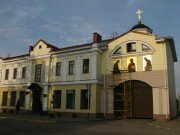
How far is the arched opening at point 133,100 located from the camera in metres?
25.9

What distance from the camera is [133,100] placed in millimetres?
26891

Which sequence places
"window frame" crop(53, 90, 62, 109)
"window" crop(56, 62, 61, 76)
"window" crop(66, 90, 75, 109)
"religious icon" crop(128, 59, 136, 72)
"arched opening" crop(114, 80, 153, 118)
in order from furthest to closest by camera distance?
1. "window" crop(56, 62, 61, 76)
2. "window frame" crop(53, 90, 62, 109)
3. "window" crop(66, 90, 75, 109)
4. "religious icon" crop(128, 59, 136, 72)
5. "arched opening" crop(114, 80, 153, 118)

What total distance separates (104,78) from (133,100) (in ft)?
14.4

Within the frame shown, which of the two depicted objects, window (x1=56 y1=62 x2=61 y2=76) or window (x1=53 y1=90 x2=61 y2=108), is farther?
window (x1=56 y1=62 x2=61 y2=76)

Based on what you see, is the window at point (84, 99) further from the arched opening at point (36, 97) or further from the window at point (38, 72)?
the window at point (38, 72)

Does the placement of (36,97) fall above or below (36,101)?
above

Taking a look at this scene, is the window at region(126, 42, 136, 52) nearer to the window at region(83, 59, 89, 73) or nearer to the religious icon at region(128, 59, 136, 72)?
the religious icon at region(128, 59, 136, 72)

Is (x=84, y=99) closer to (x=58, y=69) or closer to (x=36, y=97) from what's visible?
(x=58, y=69)

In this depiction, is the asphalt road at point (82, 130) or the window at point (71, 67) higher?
the window at point (71, 67)

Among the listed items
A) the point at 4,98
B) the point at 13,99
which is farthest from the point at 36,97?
the point at 4,98

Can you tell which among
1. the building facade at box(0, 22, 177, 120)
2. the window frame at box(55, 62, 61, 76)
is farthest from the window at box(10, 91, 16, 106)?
the window frame at box(55, 62, 61, 76)

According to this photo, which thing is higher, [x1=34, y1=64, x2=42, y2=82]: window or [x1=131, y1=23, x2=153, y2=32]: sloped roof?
[x1=131, y1=23, x2=153, y2=32]: sloped roof

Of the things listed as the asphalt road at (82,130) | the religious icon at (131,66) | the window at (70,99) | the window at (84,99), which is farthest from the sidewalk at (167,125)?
the window at (70,99)

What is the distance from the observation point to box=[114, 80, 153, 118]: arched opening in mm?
25938
